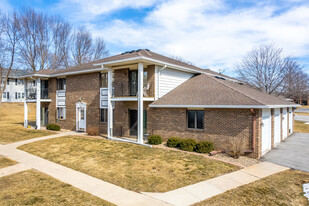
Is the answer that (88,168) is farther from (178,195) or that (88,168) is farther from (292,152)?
(292,152)

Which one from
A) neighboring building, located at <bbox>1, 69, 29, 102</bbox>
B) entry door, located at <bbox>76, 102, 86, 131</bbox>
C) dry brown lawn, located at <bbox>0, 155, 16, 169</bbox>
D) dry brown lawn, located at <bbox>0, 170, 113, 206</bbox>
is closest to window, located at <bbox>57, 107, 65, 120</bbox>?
entry door, located at <bbox>76, 102, 86, 131</bbox>

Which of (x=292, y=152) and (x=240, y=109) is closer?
(x=240, y=109)

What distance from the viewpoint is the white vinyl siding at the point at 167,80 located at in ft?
48.8

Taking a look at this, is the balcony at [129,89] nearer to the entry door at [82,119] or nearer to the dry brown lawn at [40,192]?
the entry door at [82,119]

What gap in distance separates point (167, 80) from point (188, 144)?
556cm

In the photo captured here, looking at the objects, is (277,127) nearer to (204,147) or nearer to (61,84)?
(204,147)

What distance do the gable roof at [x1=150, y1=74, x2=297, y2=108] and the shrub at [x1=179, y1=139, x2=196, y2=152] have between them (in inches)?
85.7

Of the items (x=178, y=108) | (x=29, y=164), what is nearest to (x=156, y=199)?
(x=29, y=164)

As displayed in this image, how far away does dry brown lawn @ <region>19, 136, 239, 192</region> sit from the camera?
24.6 feet

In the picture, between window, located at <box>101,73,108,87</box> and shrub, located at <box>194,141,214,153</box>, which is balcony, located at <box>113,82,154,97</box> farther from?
shrub, located at <box>194,141,214,153</box>

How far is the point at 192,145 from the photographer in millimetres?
11812

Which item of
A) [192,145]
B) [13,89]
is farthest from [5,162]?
[13,89]

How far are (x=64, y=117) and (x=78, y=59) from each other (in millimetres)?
24799

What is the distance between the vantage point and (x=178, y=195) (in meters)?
6.38
